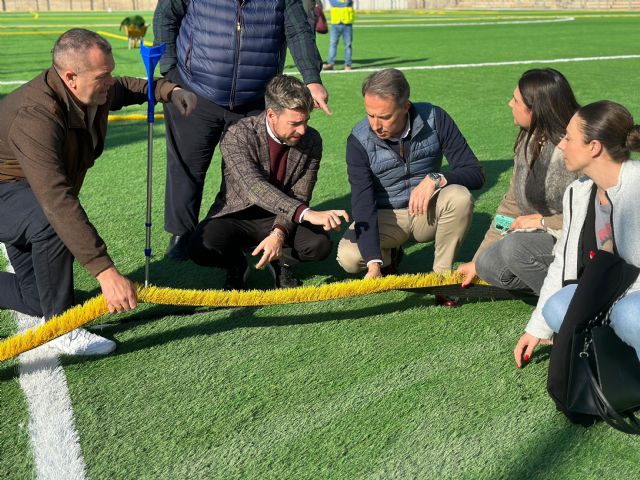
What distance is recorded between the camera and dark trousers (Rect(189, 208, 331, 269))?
4578 mm

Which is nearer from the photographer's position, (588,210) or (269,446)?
(269,446)

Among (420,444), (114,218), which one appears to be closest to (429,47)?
(114,218)

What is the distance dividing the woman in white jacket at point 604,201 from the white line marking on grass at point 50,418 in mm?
1994

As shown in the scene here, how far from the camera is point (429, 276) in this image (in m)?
4.20

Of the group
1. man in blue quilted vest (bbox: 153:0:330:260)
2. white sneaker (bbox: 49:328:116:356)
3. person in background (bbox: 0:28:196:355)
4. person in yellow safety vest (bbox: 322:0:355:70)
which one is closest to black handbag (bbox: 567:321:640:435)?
person in background (bbox: 0:28:196:355)

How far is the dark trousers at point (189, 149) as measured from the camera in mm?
5113

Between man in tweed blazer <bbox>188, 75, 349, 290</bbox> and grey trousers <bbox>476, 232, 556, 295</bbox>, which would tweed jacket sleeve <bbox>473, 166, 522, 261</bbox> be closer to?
grey trousers <bbox>476, 232, 556, 295</bbox>

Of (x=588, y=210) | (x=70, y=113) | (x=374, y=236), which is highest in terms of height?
(x=70, y=113)

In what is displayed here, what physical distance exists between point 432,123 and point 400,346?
1.34 metres

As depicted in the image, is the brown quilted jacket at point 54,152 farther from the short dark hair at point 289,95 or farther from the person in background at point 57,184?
the short dark hair at point 289,95

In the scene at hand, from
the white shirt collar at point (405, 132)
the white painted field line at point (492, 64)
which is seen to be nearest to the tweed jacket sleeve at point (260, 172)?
the white shirt collar at point (405, 132)

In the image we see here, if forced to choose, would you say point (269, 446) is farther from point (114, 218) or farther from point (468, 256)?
point (114, 218)

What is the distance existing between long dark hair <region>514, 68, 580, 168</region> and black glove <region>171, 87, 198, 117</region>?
1795mm

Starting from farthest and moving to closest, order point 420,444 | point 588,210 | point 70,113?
point 70,113
point 588,210
point 420,444
